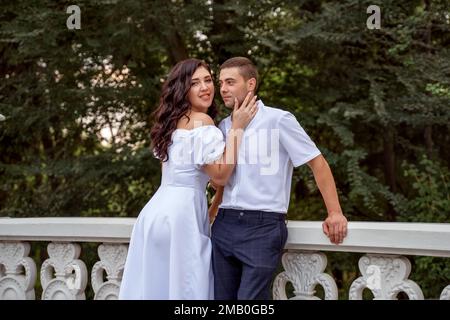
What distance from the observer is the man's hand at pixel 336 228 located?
2670mm

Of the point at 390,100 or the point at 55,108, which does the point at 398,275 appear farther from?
the point at 55,108

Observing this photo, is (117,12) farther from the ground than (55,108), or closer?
farther from the ground

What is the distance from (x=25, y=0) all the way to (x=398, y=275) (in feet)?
15.5

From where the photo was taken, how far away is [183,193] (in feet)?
9.38

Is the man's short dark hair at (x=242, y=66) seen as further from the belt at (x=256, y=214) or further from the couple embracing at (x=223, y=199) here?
the belt at (x=256, y=214)

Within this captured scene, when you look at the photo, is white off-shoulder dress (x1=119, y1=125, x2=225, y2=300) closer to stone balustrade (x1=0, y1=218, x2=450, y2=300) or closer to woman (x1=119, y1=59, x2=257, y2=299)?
woman (x1=119, y1=59, x2=257, y2=299)

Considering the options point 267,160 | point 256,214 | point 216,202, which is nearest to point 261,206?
point 256,214

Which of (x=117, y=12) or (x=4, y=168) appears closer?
(x=117, y=12)

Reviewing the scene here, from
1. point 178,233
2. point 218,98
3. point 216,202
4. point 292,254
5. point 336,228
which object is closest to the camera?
point 336,228

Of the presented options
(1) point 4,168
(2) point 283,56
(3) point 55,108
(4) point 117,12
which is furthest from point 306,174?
(1) point 4,168

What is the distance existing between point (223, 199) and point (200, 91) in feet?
1.82

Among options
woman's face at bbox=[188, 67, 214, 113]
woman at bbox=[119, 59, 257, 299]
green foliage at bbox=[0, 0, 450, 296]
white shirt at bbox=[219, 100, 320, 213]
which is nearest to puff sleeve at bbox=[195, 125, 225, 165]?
woman at bbox=[119, 59, 257, 299]

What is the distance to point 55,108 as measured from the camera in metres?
6.35

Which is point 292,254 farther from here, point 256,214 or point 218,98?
point 218,98
